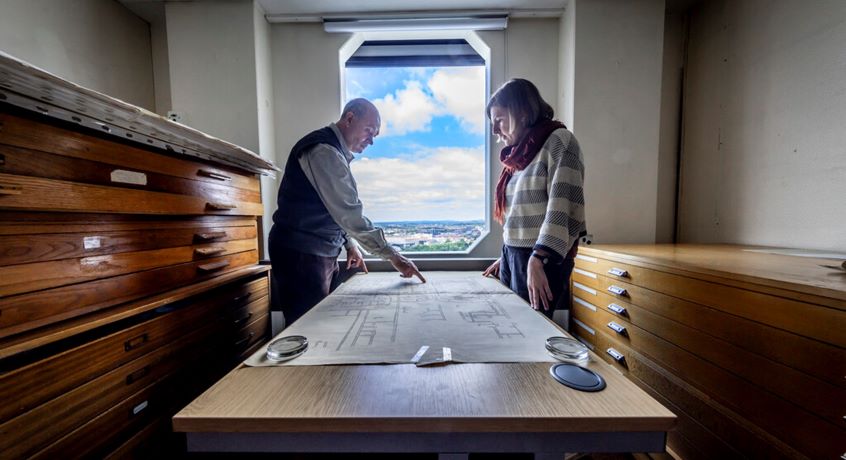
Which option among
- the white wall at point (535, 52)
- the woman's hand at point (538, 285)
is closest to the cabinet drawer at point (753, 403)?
the woman's hand at point (538, 285)

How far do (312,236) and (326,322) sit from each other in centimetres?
63

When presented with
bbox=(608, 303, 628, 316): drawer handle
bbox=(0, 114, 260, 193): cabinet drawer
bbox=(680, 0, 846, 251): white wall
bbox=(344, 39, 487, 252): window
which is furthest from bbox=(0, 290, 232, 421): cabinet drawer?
Result: bbox=(680, 0, 846, 251): white wall

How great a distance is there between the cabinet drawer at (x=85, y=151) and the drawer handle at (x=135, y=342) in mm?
528

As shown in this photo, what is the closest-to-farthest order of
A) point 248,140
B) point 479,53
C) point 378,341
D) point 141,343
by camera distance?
point 378,341
point 141,343
point 248,140
point 479,53

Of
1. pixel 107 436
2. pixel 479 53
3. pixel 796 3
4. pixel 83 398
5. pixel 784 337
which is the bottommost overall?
pixel 107 436

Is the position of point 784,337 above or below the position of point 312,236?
below

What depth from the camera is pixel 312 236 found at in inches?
51.6

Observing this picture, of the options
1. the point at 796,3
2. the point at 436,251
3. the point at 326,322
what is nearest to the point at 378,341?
the point at 326,322

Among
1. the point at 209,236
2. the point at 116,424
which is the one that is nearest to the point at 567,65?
the point at 209,236

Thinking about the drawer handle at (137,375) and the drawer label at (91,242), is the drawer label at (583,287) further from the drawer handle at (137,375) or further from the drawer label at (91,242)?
the drawer label at (91,242)

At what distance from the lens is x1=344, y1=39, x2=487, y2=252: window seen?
88.9 inches

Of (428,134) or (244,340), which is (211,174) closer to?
(244,340)

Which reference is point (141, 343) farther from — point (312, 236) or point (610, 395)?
point (610, 395)

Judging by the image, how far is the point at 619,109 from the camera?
190cm
